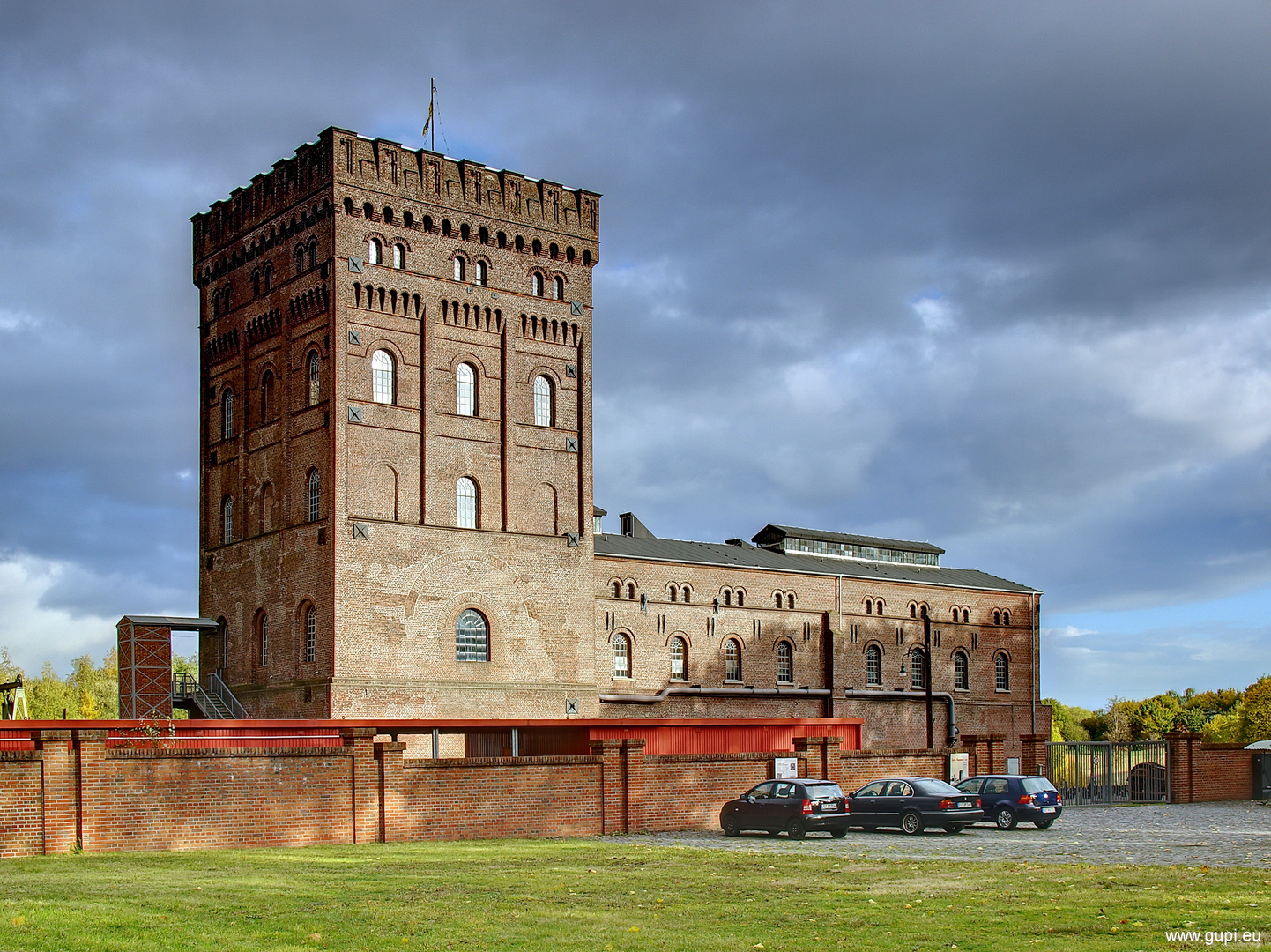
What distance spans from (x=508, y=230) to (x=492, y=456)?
7838 millimetres

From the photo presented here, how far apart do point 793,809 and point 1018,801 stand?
6014 mm

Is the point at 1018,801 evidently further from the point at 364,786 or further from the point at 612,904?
the point at 612,904

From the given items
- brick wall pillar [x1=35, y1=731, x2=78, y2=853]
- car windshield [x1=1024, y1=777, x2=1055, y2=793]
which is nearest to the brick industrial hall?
car windshield [x1=1024, y1=777, x2=1055, y2=793]

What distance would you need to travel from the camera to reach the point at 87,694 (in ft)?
248

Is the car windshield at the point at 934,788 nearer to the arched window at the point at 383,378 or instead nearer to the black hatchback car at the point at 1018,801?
the black hatchback car at the point at 1018,801

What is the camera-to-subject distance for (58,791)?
82.4 ft

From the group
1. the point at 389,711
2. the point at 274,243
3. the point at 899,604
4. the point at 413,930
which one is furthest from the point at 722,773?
the point at 899,604

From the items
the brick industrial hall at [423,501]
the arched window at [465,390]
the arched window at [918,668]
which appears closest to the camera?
the brick industrial hall at [423,501]

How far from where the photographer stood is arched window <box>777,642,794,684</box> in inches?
2345

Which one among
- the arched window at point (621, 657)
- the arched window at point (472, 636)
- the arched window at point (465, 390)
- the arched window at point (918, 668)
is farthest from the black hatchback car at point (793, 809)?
the arched window at point (918, 668)

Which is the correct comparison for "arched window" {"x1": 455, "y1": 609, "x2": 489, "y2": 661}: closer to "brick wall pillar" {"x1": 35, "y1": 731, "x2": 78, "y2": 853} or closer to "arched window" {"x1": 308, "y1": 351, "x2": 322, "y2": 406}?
"arched window" {"x1": 308, "y1": 351, "x2": 322, "y2": 406}

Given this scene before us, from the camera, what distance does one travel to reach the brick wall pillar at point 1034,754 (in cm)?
4147

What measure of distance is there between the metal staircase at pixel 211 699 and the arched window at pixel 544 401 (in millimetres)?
13770

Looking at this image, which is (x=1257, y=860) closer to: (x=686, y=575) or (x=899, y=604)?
(x=686, y=575)
